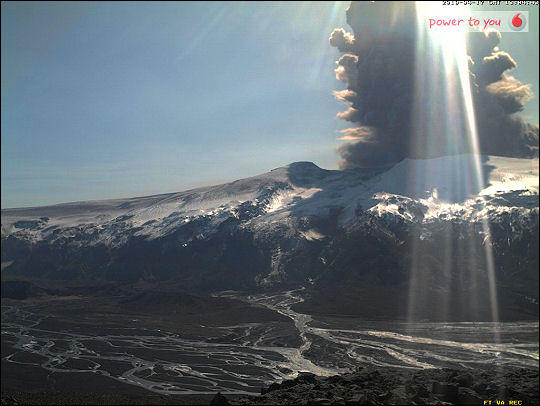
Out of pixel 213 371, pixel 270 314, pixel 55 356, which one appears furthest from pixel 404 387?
pixel 270 314

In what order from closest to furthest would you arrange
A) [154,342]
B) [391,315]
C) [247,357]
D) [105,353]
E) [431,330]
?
1. [247,357]
2. [105,353]
3. [154,342]
4. [431,330]
5. [391,315]

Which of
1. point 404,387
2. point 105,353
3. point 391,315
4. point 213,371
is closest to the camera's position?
point 404,387

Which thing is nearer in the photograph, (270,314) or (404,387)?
(404,387)

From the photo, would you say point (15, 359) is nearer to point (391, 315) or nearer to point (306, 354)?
point (306, 354)

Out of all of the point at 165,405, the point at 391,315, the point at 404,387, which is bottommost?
the point at 391,315

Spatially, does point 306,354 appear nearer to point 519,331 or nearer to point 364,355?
point 364,355

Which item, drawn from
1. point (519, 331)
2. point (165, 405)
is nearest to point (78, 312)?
point (165, 405)

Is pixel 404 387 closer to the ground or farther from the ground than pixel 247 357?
farther from the ground
